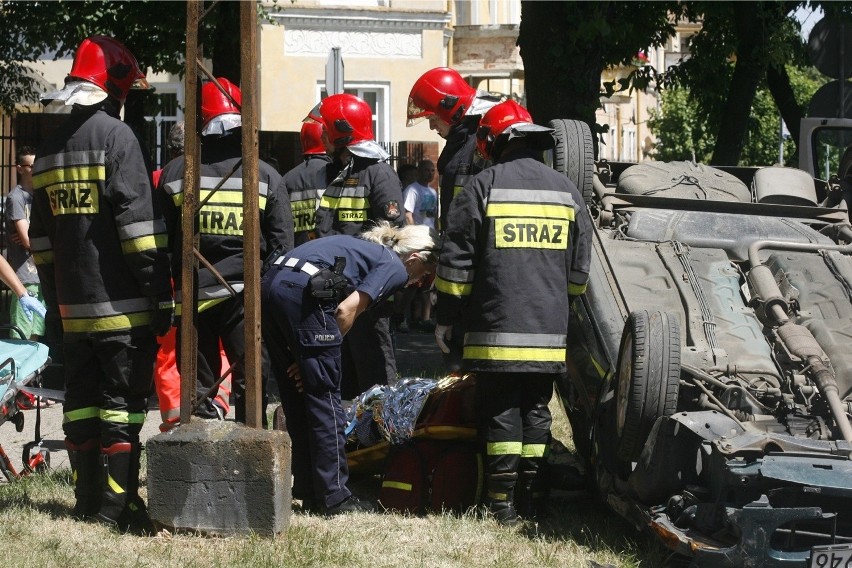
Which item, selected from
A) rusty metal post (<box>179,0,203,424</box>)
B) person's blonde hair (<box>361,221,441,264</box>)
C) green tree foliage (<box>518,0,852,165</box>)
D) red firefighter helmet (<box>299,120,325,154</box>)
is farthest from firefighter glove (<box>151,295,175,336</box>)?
green tree foliage (<box>518,0,852,165</box>)

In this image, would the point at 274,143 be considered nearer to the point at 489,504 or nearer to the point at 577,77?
the point at 577,77

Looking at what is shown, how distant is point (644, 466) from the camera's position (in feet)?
16.6

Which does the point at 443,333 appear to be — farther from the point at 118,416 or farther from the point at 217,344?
the point at 118,416

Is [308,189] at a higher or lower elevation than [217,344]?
higher

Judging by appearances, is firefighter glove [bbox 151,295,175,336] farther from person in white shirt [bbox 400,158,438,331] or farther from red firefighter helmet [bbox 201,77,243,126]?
person in white shirt [bbox 400,158,438,331]

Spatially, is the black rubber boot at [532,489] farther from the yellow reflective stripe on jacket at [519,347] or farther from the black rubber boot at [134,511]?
the black rubber boot at [134,511]

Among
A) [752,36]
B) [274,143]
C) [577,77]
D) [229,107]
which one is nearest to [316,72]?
[274,143]

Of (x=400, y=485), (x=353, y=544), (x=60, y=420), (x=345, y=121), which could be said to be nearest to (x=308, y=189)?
(x=345, y=121)

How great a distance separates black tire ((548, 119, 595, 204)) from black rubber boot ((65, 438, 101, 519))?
2976 millimetres

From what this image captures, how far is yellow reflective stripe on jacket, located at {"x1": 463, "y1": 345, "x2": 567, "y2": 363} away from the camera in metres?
5.67

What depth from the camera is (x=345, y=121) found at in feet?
26.3

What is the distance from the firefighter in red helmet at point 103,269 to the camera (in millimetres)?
5391

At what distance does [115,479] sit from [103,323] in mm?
732

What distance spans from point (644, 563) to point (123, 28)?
1103cm
